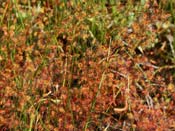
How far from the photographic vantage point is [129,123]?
9.37 feet

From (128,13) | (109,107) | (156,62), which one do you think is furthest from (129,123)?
(128,13)

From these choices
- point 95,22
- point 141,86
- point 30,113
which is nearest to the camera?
point 30,113

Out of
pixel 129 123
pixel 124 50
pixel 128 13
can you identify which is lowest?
pixel 129 123

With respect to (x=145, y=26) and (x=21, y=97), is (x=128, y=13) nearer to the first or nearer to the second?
(x=145, y=26)

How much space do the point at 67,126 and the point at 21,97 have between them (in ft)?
1.01

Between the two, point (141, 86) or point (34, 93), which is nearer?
point (34, 93)

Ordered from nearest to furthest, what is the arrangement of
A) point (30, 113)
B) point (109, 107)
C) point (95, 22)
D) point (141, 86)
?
point (30, 113) < point (109, 107) < point (141, 86) < point (95, 22)

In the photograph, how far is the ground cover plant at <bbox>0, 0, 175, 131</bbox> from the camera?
2.71 metres

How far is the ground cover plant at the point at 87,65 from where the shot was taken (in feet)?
8.87

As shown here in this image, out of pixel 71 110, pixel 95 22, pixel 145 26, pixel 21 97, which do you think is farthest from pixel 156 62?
pixel 21 97

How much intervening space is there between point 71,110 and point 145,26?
34.7 inches

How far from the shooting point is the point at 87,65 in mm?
2943

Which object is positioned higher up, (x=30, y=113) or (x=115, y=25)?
(x=115, y=25)

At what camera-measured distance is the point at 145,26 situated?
318cm
